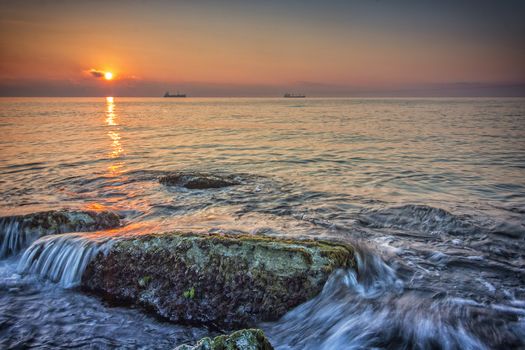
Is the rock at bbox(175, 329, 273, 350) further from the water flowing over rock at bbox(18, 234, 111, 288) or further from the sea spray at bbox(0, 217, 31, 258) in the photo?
the sea spray at bbox(0, 217, 31, 258)

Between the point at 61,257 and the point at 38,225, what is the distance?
1.66 meters

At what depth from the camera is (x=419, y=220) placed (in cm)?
913

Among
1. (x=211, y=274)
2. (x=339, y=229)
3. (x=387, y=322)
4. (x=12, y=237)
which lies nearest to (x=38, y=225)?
(x=12, y=237)

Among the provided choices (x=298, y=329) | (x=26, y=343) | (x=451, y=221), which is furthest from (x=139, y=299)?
(x=451, y=221)

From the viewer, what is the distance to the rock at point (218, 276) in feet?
17.5

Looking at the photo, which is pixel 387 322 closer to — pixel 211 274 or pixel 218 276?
pixel 218 276

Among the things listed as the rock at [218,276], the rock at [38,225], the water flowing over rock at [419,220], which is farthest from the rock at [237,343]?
the water flowing over rock at [419,220]

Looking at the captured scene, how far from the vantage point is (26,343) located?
492 cm

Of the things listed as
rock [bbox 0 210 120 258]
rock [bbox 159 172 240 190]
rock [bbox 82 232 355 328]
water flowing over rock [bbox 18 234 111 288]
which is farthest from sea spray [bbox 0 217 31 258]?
rock [bbox 159 172 240 190]

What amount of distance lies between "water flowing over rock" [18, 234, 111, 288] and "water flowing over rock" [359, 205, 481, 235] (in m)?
6.40

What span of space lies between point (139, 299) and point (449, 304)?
4.98 metres

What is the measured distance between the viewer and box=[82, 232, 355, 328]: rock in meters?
5.34

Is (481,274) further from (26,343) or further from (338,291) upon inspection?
(26,343)

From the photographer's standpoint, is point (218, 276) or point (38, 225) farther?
point (38, 225)
